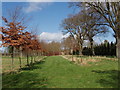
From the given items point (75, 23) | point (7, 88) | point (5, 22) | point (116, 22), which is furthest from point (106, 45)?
point (7, 88)

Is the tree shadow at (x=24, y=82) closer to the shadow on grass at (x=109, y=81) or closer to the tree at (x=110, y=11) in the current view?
the shadow on grass at (x=109, y=81)

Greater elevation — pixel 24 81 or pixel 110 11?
pixel 110 11

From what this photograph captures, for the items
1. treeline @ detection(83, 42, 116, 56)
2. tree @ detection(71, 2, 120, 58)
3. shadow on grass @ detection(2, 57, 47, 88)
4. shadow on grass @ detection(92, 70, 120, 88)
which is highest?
tree @ detection(71, 2, 120, 58)

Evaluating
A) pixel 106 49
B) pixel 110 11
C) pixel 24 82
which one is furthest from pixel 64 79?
pixel 106 49

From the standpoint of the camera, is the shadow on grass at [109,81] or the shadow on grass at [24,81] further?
the shadow on grass at [24,81]

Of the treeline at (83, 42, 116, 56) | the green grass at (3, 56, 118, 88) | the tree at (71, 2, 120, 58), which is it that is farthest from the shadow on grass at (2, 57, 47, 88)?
the treeline at (83, 42, 116, 56)

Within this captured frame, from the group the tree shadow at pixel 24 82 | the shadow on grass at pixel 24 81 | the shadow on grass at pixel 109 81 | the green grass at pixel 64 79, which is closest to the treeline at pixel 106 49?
the green grass at pixel 64 79

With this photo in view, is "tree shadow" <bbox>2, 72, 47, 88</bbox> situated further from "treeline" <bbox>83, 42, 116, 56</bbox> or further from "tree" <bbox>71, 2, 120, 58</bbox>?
"treeline" <bbox>83, 42, 116, 56</bbox>

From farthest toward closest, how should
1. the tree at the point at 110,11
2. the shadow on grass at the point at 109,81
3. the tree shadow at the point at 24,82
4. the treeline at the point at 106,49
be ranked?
the treeline at the point at 106,49 < the tree at the point at 110,11 < the tree shadow at the point at 24,82 < the shadow on grass at the point at 109,81

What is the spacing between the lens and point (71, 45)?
17875mm

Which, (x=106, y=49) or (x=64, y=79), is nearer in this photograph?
(x=64, y=79)

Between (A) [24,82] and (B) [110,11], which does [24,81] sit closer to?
(A) [24,82]

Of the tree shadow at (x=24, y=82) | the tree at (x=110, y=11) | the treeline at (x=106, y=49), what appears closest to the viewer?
the tree shadow at (x=24, y=82)

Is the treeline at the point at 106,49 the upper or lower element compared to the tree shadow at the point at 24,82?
upper
